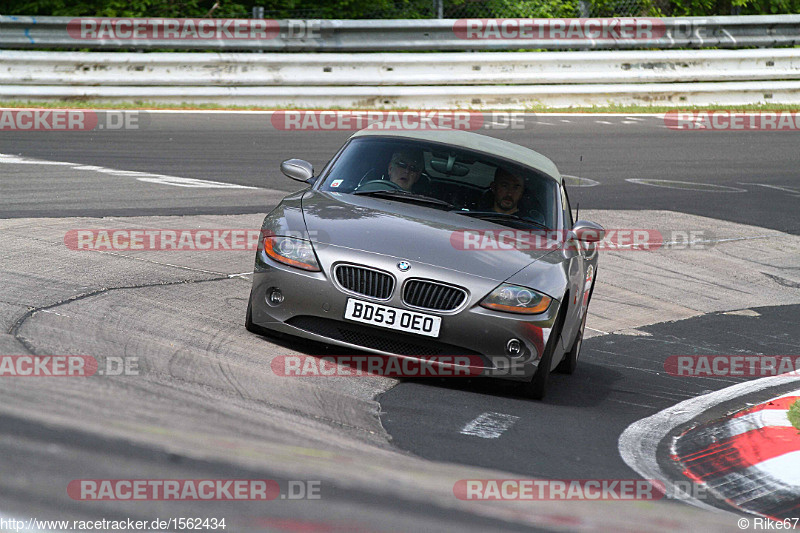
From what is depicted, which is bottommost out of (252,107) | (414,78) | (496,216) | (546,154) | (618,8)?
(546,154)

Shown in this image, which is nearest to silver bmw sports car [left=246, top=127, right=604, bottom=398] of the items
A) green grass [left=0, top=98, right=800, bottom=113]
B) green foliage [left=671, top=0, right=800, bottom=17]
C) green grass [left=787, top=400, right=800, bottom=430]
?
green grass [left=787, top=400, right=800, bottom=430]

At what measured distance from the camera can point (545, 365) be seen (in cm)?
600

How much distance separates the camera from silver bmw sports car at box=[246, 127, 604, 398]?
5793mm

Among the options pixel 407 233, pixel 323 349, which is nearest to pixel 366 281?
pixel 407 233

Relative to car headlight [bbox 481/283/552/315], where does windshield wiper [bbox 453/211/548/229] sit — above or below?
above

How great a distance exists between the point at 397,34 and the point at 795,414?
14340 mm

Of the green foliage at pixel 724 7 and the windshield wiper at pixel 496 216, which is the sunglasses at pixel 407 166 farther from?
the green foliage at pixel 724 7

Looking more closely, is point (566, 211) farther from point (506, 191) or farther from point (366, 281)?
point (366, 281)

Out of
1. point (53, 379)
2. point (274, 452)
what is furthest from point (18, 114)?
point (274, 452)

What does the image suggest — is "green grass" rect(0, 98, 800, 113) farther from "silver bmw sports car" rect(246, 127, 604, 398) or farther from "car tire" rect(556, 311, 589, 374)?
"car tire" rect(556, 311, 589, 374)

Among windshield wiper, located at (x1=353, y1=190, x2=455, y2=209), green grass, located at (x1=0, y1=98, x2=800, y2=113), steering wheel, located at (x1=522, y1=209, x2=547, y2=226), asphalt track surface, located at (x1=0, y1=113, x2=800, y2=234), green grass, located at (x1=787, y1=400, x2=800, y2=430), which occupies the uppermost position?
windshield wiper, located at (x1=353, y1=190, x2=455, y2=209)

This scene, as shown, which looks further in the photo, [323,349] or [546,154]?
[546,154]

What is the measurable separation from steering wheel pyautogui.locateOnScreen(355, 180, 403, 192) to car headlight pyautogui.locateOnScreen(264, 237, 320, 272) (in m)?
0.96

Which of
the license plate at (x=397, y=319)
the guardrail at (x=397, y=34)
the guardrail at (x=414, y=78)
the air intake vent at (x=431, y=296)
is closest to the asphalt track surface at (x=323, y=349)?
the license plate at (x=397, y=319)
